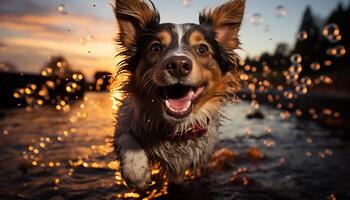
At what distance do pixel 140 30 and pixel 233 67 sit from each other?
1.46 meters

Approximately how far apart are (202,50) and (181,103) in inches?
35.0

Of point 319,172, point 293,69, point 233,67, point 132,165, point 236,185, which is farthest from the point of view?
point 293,69

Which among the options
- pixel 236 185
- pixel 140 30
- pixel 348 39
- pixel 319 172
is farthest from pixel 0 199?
pixel 348 39

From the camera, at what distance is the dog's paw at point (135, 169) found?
4137mm

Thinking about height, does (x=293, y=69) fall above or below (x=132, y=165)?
above

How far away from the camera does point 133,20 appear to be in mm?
4977

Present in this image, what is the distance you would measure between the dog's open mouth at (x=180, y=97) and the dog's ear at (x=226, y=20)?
1124 mm

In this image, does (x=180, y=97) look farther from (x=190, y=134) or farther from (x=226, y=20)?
(x=226, y=20)

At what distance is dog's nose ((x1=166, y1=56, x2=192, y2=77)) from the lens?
381 cm

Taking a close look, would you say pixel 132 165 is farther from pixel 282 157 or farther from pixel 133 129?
pixel 282 157

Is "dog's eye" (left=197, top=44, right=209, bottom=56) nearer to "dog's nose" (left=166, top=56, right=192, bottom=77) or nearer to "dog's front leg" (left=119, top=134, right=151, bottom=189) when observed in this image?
"dog's nose" (left=166, top=56, right=192, bottom=77)

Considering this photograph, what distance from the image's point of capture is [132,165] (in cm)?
418

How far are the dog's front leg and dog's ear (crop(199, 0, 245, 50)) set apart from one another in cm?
206

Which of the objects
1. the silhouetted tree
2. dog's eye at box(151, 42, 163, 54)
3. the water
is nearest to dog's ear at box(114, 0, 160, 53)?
dog's eye at box(151, 42, 163, 54)
